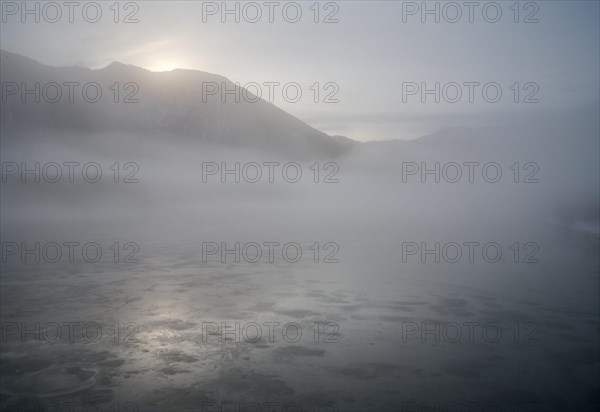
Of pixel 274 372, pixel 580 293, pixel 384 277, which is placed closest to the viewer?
pixel 274 372

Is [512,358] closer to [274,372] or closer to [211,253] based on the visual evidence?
[274,372]

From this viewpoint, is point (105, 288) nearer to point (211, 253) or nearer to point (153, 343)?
point (153, 343)

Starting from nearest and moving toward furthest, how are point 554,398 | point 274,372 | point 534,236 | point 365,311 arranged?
point 554,398 → point 274,372 → point 365,311 → point 534,236

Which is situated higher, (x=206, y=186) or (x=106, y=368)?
(x=206, y=186)

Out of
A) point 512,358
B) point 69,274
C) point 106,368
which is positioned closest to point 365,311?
point 512,358

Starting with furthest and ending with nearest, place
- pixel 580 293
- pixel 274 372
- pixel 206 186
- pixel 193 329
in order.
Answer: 1. pixel 206 186
2. pixel 580 293
3. pixel 193 329
4. pixel 274 372

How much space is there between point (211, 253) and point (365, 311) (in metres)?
16.4

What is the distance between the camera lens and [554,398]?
32.7 ft

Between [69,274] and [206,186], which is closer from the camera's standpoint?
[69,274]

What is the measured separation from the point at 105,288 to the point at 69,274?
4502 millimetres

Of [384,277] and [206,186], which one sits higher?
[206,186]

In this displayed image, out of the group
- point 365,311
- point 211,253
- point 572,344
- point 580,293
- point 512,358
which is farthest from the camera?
point 211,253

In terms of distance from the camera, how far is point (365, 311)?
16.7m

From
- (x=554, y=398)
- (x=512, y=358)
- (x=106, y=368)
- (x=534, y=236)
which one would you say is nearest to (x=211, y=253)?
(x=106, y=368)
